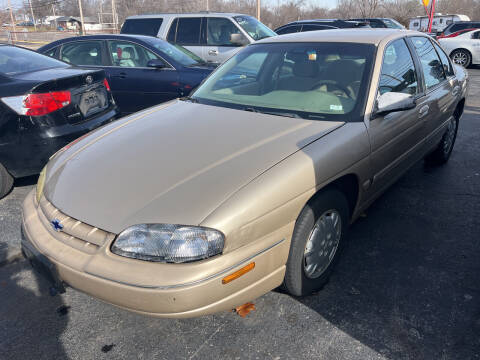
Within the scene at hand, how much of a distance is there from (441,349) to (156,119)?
2.41 meters

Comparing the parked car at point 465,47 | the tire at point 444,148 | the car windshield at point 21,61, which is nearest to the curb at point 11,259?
the car windshield at point 21,61

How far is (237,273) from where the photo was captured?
1.91 metres

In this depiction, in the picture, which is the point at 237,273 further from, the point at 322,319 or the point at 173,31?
the point at 173,31

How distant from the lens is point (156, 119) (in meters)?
3.04

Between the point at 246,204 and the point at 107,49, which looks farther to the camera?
the point at 107,49

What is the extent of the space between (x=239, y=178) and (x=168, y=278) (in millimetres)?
614

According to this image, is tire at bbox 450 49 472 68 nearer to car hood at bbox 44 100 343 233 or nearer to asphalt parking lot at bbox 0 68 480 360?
asphalt parking lot at bbox 0 68 480 360

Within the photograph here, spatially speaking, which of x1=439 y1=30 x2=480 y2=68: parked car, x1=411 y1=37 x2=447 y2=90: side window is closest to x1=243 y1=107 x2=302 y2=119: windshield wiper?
x1=411 y1=37 x2=447 y2=90: side window

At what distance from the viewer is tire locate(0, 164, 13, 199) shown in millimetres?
3893

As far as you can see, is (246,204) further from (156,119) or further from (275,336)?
(156,119)

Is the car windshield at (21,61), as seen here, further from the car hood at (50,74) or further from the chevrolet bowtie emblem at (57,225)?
the chevrolet bowtie emblem at (57,225)

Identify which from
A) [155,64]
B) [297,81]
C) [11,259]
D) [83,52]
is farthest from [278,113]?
[83,52]

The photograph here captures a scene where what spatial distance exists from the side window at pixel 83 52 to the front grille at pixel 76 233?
16.2ft

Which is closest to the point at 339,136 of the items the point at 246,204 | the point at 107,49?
the point at 246,204
